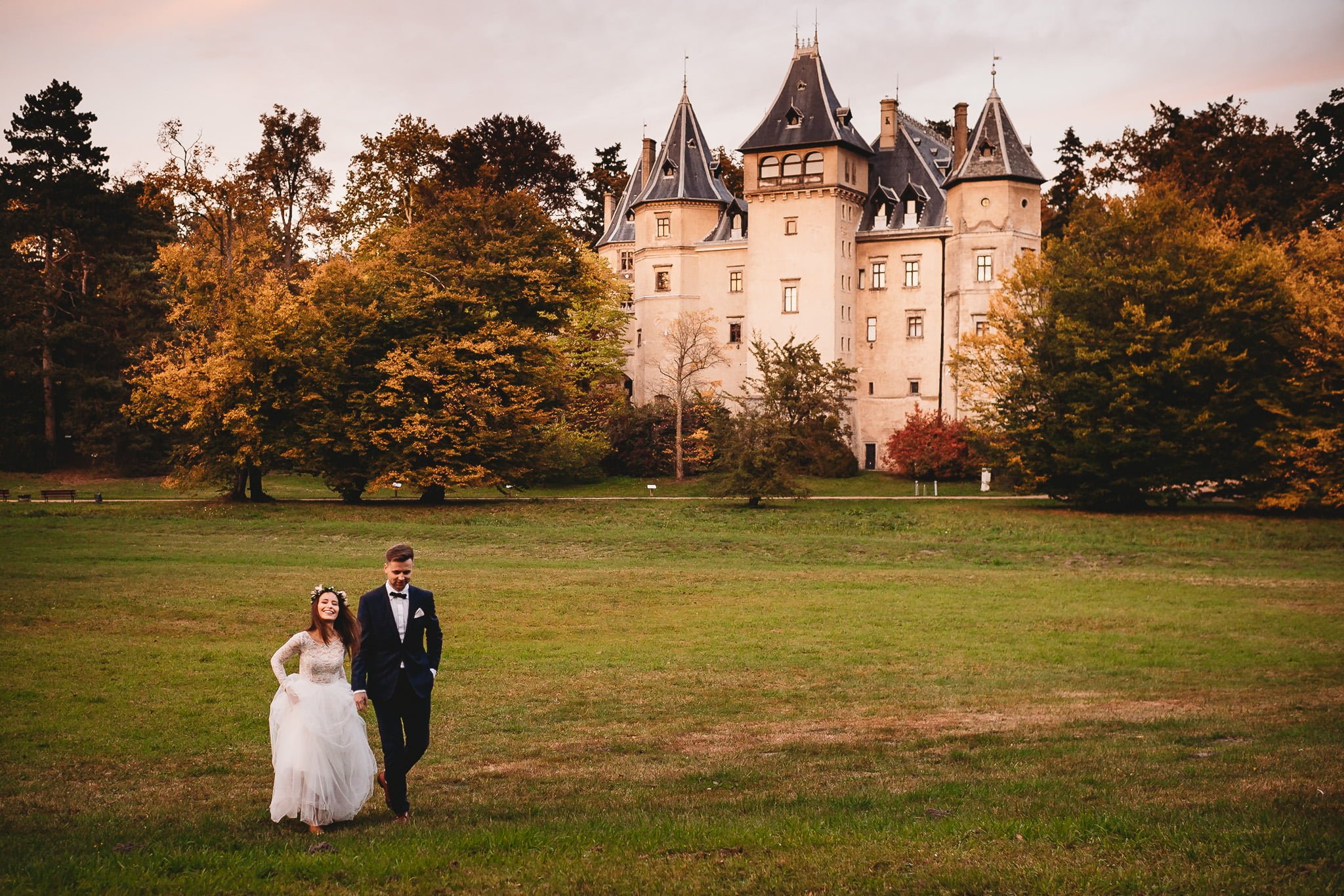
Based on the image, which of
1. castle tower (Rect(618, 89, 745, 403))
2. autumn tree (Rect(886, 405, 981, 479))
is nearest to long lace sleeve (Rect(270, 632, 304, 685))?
autumn tree (Rect(886, 405, 981, 479))

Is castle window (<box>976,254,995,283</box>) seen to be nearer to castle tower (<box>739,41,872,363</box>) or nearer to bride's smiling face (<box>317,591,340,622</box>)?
castle tower (<box>739,41,872,363</box>)

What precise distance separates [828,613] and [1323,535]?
23.6m

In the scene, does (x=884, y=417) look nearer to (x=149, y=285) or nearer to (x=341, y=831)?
(x=149, y=285)

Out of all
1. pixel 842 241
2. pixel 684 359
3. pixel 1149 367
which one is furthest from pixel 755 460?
pixel 842 241

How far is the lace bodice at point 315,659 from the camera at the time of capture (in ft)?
28.7

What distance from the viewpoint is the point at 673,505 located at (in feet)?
157

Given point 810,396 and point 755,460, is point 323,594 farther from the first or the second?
point 810,396

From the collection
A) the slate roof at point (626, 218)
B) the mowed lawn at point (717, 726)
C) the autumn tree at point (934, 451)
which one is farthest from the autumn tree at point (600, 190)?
the mowed lawn at point (717, 726)

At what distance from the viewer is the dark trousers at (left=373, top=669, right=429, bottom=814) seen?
8914 millimetres

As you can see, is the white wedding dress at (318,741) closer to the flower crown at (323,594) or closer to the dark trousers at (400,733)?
the dark trousers at (400,733)

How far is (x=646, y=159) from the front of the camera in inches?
2955

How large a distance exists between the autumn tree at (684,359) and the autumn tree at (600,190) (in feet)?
61.0

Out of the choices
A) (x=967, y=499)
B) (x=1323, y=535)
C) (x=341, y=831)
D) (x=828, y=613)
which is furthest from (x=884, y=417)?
(x=341, y=831)

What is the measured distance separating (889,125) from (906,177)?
3691 millimetres
